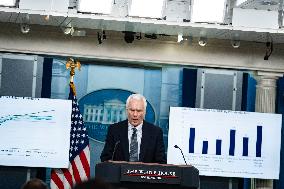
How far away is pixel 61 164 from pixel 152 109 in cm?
190

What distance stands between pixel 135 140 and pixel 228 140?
340cm

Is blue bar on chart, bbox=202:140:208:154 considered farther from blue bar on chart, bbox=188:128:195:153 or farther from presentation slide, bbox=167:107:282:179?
blue bar on chart, bbox=188:128:195:153

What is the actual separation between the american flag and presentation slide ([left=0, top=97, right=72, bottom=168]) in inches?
2.5

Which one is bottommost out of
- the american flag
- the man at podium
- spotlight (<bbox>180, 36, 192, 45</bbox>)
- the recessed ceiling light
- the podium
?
the american flag

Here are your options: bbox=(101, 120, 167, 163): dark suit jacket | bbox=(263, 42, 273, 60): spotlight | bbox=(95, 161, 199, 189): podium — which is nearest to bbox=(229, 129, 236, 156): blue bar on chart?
bbox=(263, 42, 273, 60): spotlight

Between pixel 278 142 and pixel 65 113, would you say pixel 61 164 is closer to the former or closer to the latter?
pixel 65 113

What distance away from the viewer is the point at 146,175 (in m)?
3.82

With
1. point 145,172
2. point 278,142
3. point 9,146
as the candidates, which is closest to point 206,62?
point 278,142

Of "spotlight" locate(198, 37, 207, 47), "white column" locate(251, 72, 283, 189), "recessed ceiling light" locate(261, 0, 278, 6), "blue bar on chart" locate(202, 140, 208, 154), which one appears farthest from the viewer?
"white column" locate(251, 72, 283, 189)

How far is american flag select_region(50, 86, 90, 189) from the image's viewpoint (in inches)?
297

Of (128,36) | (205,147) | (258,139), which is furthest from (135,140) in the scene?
(258,139)

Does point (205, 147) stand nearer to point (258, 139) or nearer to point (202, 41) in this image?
point (258, 139)

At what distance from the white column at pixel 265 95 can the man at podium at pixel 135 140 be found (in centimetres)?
358

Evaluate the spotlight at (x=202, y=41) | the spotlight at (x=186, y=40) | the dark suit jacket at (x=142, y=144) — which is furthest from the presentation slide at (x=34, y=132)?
the dark suit jacket at (x=142, y=144)
